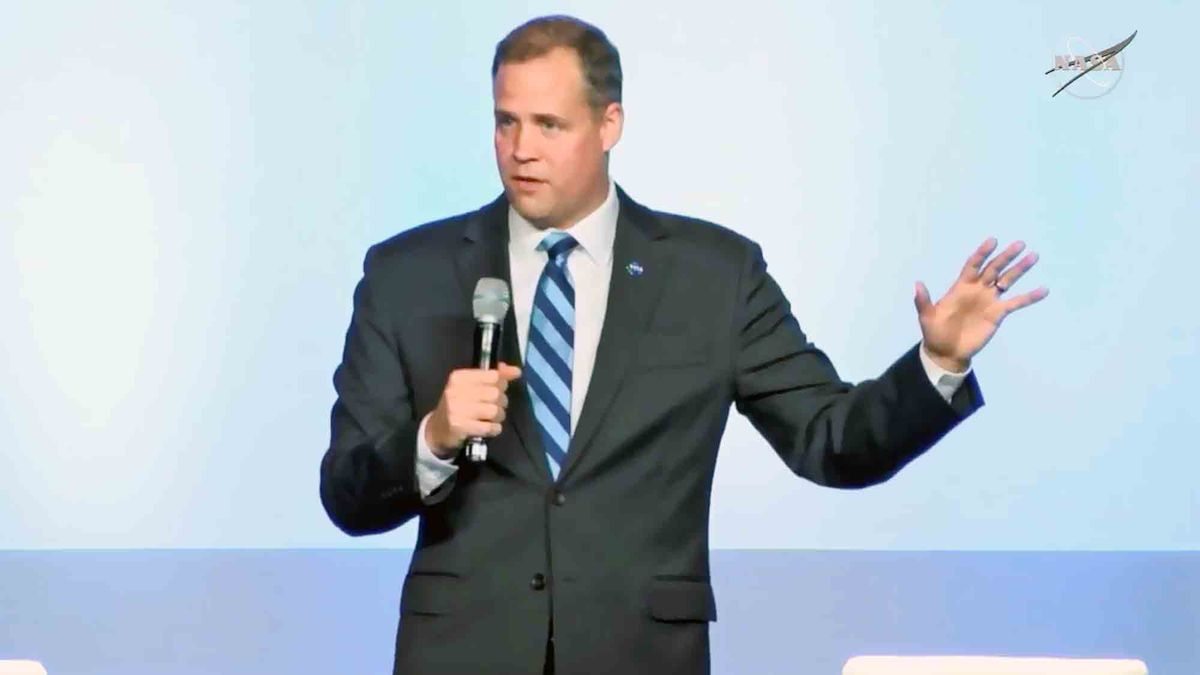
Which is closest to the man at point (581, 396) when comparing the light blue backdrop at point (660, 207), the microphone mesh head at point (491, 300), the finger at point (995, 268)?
the finger at point (995, 268)

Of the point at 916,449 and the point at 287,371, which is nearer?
the point at 916,449

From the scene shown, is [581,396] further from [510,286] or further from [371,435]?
[371,435]

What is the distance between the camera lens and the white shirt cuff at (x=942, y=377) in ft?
9.22

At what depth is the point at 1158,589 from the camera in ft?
16.2

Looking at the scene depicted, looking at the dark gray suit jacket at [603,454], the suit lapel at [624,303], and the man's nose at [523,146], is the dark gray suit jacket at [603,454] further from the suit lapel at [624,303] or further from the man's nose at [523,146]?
the man's nose at [523,146]

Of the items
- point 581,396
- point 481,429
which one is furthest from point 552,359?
point 481,429

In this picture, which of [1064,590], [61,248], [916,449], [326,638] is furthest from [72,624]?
[916,449]

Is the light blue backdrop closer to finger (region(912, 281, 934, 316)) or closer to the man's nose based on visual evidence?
the man's nose

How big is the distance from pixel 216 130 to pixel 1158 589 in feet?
8.53

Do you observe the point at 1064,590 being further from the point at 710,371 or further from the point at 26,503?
the point at 26,503

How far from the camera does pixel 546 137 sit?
2990mm

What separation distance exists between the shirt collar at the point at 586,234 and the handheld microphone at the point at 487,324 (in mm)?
265

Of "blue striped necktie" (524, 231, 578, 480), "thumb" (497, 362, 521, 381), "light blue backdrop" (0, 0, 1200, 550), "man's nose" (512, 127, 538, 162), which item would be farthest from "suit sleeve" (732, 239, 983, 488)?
"light blue backdrop" (0, 0, 1200, 550)

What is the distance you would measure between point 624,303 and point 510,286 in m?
0.18
